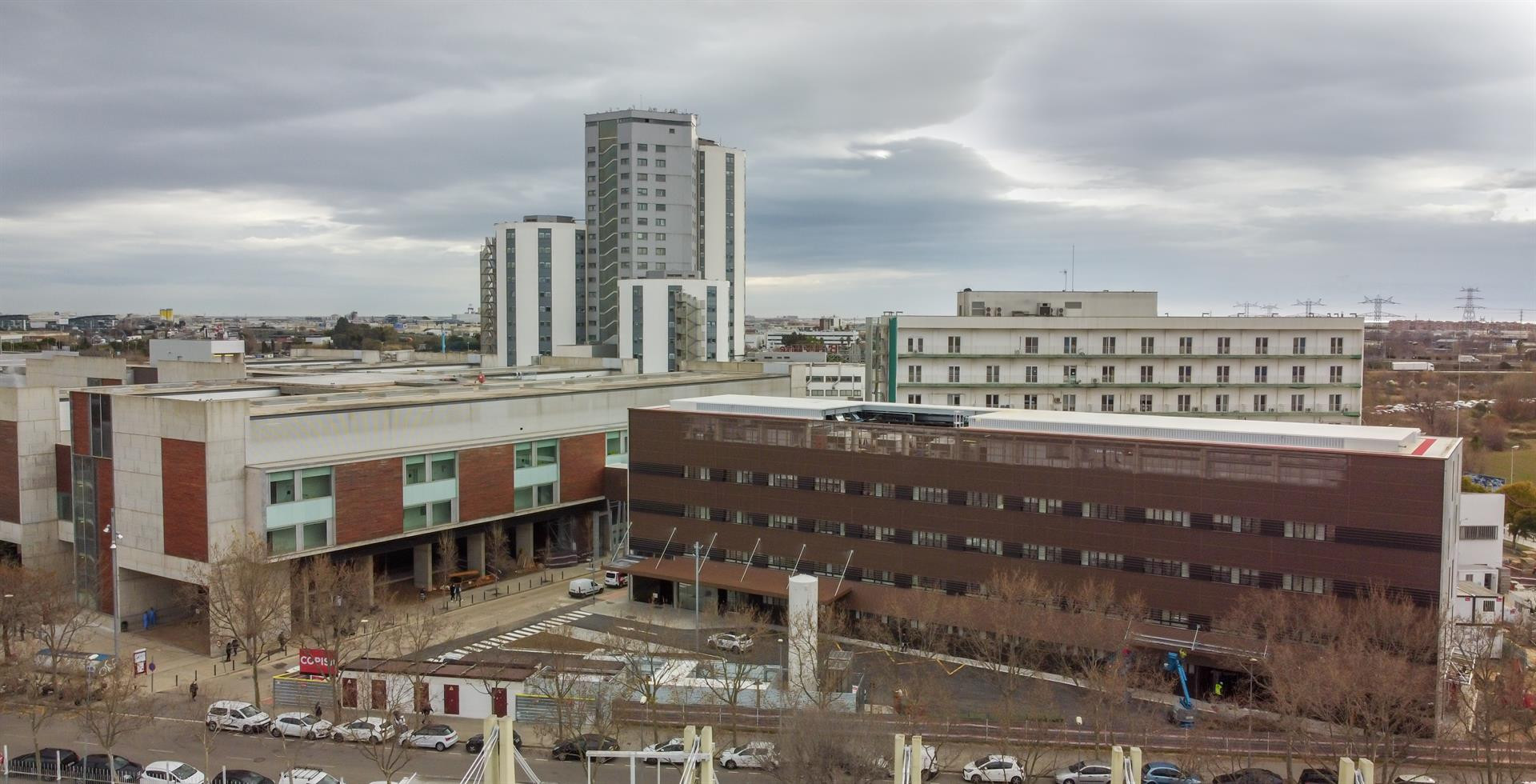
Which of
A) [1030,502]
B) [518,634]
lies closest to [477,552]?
[518,634]

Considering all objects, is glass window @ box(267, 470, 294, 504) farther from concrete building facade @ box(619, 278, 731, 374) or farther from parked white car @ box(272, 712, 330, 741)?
concrete building facade @ box(619, 278, 731, 374)

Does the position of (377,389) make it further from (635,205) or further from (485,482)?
(635,205)

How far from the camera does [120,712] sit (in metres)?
35.9

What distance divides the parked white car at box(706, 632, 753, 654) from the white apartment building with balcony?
24.2 m

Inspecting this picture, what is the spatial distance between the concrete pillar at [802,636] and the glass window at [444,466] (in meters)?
25.5

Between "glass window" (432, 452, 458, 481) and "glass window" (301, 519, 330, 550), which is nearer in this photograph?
"glass window" (301, 519, 330, 550)

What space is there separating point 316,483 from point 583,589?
14.9m

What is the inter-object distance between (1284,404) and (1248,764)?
38998 mm

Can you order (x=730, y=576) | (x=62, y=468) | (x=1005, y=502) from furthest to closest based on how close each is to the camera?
(x=62, y=468)
(x=730, y=576)
(x=1005, y=502)

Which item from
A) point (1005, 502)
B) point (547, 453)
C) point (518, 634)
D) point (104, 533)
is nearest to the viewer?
point (1005, 502)

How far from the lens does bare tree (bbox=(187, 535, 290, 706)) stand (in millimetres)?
42203

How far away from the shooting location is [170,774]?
32375 mm

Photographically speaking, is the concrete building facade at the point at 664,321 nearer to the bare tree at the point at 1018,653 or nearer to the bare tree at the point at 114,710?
the bare tree at the point at 1018,653

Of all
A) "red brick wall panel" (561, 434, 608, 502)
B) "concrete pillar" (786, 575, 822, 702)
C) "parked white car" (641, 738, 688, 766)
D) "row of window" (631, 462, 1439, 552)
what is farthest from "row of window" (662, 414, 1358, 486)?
"parked white car" (641, 738, 688, 766)
